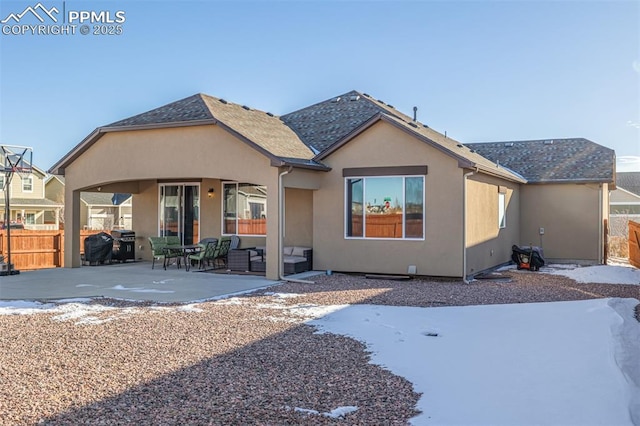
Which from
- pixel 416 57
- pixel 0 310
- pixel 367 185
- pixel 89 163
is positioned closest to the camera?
pixel 0 310

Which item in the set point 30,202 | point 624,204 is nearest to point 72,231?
point 30,202

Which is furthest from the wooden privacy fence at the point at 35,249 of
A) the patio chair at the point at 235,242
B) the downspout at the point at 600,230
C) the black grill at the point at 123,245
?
the downspout at the point at 600,230

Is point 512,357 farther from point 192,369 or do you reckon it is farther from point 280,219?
point 280,219

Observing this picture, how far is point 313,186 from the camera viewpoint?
15.2 m

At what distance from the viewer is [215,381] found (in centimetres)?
585

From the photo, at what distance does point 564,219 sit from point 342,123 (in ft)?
28.9

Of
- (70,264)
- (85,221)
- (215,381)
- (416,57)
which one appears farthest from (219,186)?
(85,221)

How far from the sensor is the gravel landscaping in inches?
193

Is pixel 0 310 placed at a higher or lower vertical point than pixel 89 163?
lower

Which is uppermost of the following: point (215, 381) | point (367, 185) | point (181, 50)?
point (181, 50)

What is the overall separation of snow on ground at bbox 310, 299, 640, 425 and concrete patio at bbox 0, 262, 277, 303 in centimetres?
373

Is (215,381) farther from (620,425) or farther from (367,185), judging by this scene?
(367,185)

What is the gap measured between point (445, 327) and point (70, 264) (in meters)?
12.9

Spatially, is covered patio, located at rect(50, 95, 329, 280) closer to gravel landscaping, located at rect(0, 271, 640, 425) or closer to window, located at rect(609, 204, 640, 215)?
gravel landscaping, located at rect(0, 271, 640, 425)
